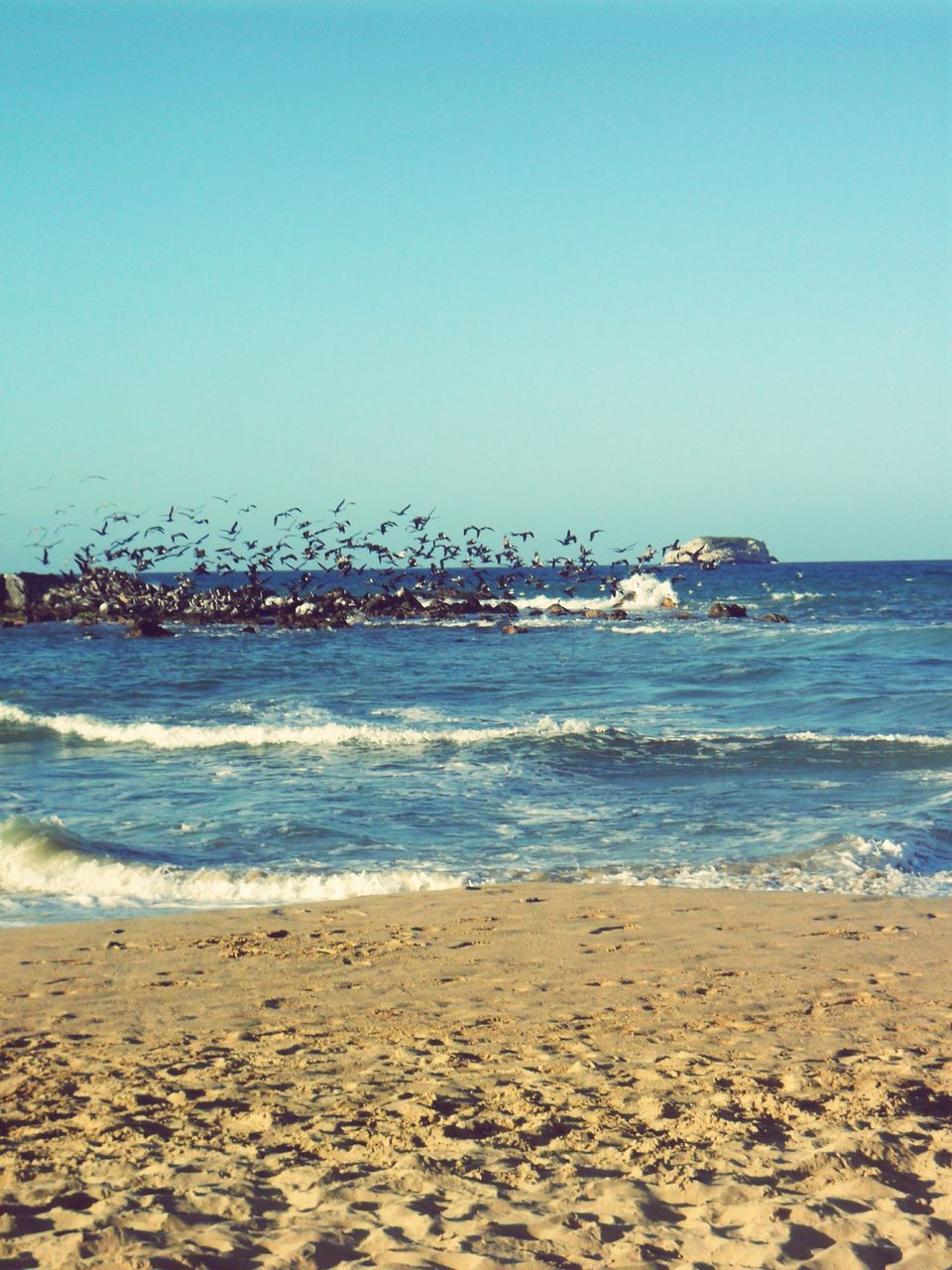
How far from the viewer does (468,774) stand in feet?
58.7

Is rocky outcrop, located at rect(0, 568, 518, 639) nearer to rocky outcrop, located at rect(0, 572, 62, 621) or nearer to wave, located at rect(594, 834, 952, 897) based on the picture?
rocky outcrop, located at rect(0, 572, 62, 621)

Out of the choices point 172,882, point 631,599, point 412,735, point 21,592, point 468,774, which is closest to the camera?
point 172,882

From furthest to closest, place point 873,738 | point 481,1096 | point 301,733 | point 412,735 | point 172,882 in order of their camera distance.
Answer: point 301,733, point 412,735, point 873,738, point 172,882, point 481,1096

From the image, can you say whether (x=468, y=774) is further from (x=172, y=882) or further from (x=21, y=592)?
(x=21, y=592)

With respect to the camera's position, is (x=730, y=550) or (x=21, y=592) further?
Result: (x=730, y=550)

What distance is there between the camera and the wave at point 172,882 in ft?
37.2

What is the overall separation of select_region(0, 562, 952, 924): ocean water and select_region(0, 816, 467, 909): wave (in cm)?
3

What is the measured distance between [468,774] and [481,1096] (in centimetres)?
1227

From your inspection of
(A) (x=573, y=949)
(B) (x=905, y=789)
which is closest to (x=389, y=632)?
(B) (x=905, y=789)

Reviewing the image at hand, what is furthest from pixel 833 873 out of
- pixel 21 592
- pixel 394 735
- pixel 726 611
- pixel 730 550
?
pixel 730 550

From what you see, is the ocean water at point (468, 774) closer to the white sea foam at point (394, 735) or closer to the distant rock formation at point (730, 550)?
the white sea foam at point (394, 735)

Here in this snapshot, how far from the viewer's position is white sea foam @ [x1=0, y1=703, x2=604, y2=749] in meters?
21.2

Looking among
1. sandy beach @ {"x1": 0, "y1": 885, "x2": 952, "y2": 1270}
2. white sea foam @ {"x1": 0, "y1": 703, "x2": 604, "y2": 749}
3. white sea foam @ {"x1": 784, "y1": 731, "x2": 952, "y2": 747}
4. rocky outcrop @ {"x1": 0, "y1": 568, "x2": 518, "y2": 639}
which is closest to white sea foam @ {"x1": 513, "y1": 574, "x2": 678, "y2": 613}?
rocky outcrop @ {"x1": 0, "y1": 568, "x2": 518, "y2": 639}

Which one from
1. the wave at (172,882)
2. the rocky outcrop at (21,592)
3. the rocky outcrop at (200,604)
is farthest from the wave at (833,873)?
the rocky outcrop at (21,592)
